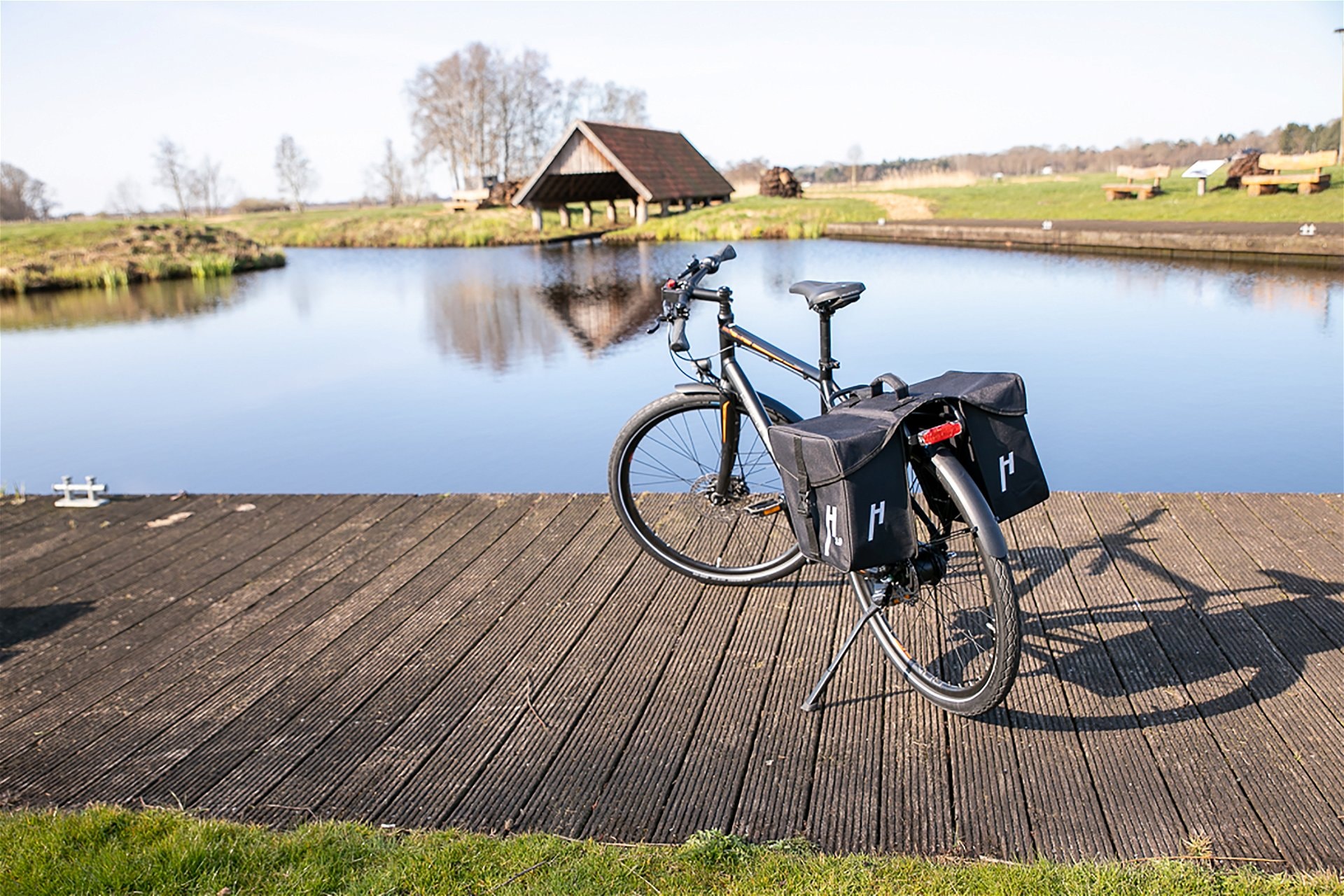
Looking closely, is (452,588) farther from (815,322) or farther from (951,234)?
(951,234)

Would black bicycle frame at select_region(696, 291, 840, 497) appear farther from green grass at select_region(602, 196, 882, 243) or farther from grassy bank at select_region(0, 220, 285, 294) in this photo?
grassy bank at select_region(0, 220, 285, 294)

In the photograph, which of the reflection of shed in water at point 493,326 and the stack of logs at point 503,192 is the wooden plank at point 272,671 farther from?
the stack of logs at point 503,192

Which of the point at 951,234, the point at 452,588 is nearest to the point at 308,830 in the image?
the point at 452,588

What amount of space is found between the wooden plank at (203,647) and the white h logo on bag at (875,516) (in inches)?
90.1

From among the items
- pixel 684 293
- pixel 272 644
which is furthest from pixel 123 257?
pixel 684 293

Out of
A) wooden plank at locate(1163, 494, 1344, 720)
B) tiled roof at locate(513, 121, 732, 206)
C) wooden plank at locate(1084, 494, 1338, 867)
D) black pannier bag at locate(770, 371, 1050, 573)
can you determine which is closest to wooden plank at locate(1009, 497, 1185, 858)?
wooden plank at locate(1084, 494, 1338, 867)

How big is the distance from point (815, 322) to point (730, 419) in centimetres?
773

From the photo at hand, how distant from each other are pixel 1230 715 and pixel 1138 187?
21960 mm

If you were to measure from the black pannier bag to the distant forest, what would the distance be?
113 feet

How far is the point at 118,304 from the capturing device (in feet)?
58.7

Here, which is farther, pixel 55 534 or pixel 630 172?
pixel 630 172

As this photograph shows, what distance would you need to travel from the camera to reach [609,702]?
120 inches

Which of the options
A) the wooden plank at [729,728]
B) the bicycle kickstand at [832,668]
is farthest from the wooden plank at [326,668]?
the bicycle kickstand at [832,668]

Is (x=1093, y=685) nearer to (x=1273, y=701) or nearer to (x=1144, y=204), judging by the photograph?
(x=1273, y=701)
